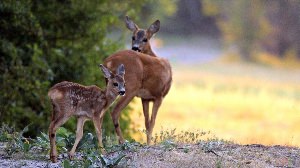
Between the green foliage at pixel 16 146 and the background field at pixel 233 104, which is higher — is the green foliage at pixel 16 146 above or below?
below

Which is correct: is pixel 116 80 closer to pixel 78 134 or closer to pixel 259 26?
pixel 78 134

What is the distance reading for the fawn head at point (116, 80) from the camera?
35.9 feet

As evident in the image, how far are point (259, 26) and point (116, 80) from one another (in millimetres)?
51576

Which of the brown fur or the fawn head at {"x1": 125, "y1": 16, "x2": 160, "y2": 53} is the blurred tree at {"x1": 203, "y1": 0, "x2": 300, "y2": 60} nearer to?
the fawn head at {"x1": 125, "y1": 16, "x2": 160, "y2": 53}

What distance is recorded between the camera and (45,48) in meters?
17.7

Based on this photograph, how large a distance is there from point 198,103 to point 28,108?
19338 millimetres

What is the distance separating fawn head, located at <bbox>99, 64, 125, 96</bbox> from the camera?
1095 cm

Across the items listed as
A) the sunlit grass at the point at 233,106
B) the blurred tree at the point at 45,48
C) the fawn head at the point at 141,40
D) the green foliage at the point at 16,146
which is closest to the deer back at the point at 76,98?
the green foliage at the point at 16,146

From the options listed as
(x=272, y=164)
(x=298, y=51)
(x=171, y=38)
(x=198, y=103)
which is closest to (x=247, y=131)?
(x=198, y=103)

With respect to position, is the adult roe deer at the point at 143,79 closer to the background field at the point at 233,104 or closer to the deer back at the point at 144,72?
the deer back at the point at 144,72

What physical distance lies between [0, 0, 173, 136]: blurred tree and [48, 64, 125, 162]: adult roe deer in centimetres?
546

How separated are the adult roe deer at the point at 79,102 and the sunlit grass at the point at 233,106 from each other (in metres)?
14.2

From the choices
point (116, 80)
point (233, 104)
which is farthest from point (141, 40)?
point (233, 104)

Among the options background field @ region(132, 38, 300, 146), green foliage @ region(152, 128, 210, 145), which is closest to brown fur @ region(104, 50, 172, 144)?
green foliage @ region(152, 128, 210, 145)
